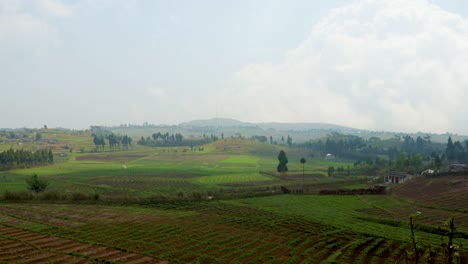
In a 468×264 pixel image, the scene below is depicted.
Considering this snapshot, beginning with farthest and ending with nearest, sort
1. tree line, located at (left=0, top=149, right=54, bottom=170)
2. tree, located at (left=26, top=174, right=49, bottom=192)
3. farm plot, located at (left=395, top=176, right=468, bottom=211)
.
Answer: tree line, located at (left=0, top=149, right=54, bottom=170) → tree, located at (left=26, top=174, right=49, bottom=192) → farm plot, located at (left=395, top=176, right=468, bottom=211)

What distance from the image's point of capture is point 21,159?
148750mm

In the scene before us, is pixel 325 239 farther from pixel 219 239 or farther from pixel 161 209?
pixel 161 209

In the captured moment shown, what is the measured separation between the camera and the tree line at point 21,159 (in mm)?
142500

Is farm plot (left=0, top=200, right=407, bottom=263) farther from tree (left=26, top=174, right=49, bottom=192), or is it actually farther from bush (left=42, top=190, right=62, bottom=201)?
tree (left=26, top=174, right=49, bottom=192)

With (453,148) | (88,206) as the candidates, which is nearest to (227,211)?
(88,206)

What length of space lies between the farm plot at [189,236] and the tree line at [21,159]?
9581cm

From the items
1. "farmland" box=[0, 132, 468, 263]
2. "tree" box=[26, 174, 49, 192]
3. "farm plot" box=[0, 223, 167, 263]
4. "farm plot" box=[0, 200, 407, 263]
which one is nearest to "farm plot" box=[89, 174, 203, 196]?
"farmland" box=[0, 132, 468, 263]

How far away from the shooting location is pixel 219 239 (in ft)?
143

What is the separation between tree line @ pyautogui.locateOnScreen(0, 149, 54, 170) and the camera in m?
142

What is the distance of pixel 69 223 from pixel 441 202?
214 feet

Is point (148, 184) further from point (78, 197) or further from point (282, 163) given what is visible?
point (282, 163)

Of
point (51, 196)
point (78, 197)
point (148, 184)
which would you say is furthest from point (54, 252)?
point (148, 184)

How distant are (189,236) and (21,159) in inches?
5199

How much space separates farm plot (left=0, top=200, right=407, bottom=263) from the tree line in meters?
95.8
